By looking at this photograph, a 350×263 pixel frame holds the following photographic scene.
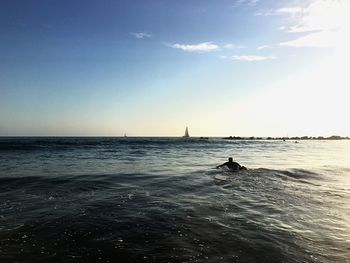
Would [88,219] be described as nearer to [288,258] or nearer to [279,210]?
[288,258]

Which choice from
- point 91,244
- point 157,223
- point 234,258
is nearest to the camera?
point 234,258

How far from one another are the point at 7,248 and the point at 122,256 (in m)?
3.00

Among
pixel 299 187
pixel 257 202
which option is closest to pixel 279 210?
pixel 257 202

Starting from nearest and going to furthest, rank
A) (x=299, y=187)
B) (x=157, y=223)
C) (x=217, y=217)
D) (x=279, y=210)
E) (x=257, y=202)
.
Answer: (x=157, y=223) < (x=217, y=217) < (x=279, y=210) < (x=257, y=202) < (x=299, y=187)

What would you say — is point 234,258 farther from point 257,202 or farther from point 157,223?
point 257,202

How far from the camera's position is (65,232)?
28.6 feet

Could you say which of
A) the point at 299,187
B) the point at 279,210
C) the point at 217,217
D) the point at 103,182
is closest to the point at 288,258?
the point at 217,217

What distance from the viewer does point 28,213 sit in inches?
417

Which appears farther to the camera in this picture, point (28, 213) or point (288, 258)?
point (28, 213)

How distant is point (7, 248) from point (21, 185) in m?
9.68

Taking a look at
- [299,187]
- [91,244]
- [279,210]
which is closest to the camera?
[91,244]

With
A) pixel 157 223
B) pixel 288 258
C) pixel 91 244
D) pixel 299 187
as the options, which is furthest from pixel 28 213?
pixel 299 187

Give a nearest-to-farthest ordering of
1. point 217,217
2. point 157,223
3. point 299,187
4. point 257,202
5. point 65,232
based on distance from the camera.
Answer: point 65,232
point 157,223
point 217,217
point 257,202
point 299,187

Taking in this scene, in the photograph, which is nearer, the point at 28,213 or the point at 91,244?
the point at 91,244
